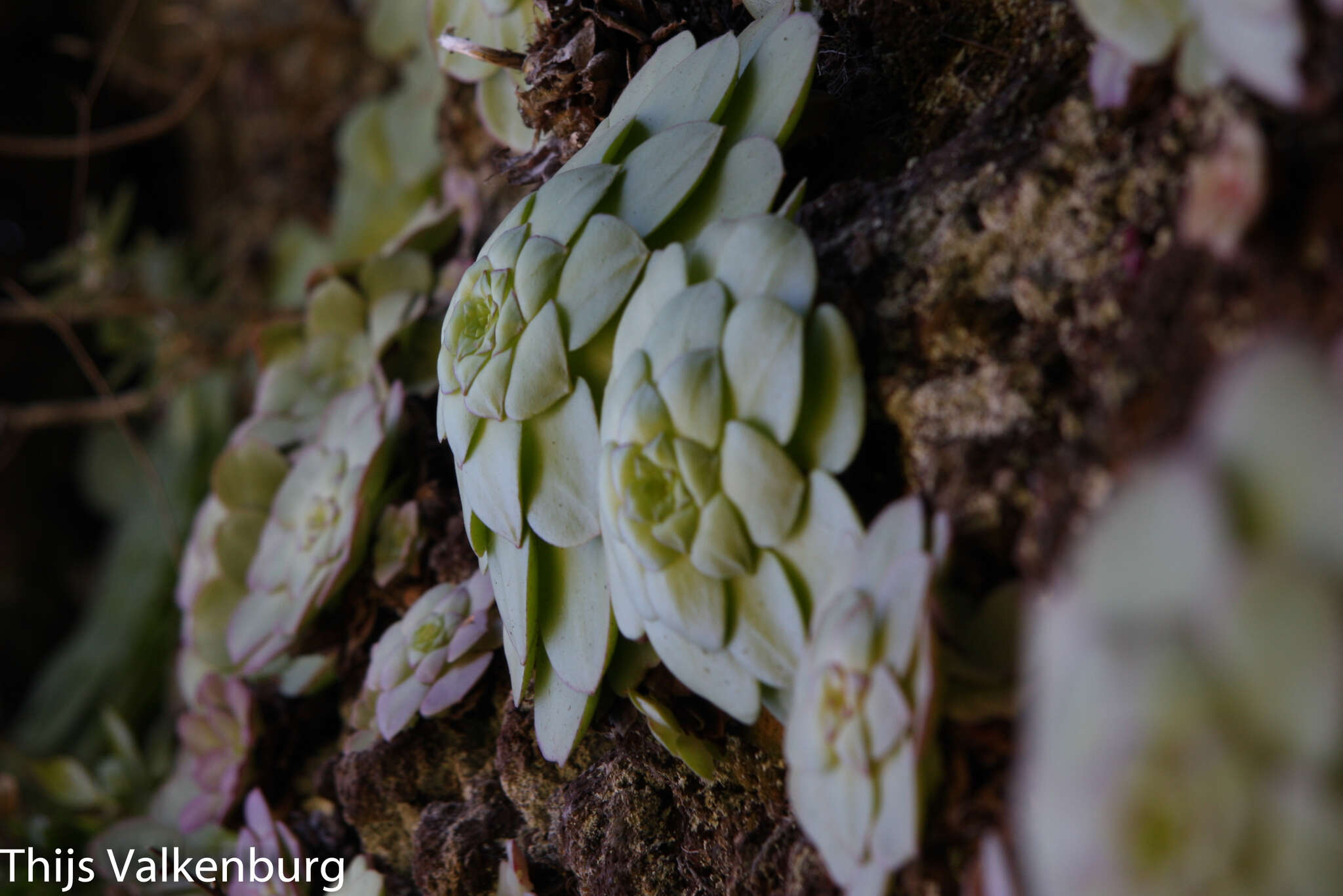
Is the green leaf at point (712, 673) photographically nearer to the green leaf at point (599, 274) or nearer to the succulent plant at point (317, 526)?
the green leaf at point (599, 274)

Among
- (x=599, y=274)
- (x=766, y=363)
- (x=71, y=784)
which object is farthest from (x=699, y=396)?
(x=71, y=784)

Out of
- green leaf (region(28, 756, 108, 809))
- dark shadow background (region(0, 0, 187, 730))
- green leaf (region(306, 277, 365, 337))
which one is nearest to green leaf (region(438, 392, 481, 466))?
green leaf (region(306, 277, 365, 337))

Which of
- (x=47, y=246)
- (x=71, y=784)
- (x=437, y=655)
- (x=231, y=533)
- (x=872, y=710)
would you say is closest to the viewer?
(x=872, y=710)

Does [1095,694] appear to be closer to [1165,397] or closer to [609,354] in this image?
[1165,397]

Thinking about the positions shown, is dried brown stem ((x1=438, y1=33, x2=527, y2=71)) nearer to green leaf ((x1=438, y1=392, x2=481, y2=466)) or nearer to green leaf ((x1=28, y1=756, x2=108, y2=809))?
green leaf ((x1=438, y1=392, x2=481, y2=466))

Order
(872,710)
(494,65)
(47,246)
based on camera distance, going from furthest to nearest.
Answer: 1. (47,246)
2. (494,65)
3. (872,710)

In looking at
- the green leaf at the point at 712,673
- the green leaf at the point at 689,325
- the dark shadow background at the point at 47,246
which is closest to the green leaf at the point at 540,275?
the green leaf at the point at 689,325

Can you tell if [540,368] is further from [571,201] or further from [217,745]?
[217,745]

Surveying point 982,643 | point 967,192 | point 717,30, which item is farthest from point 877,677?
point 717,30
